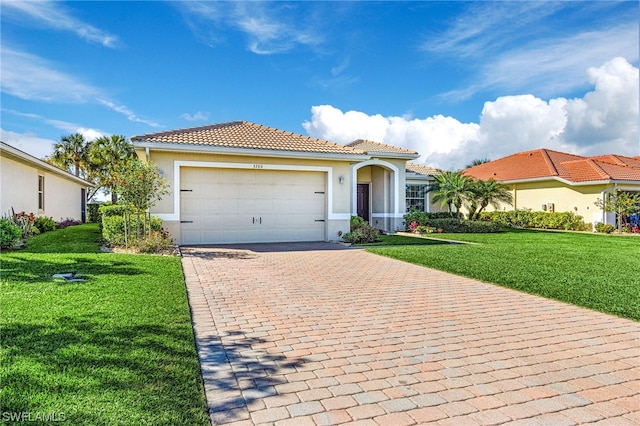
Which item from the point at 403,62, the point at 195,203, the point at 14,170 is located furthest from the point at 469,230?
the point at 14,170

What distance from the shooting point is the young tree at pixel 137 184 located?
1124cm

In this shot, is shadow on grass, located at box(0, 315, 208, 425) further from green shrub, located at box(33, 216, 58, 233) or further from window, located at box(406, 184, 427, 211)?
window, located at box(406, 184, 427, 211)

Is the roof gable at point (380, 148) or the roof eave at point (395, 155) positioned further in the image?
the roof gable at point (380, 148)

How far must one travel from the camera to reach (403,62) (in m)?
17.4

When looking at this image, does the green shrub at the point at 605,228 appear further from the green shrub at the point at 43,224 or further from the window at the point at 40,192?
the window at the point at 40,192

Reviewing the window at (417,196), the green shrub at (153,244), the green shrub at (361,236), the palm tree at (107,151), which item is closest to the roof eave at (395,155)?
the window at (417,196)

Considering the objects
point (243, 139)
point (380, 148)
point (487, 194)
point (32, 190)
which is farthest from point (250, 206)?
point (487, 194)

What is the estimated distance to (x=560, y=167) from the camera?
26.1 meters

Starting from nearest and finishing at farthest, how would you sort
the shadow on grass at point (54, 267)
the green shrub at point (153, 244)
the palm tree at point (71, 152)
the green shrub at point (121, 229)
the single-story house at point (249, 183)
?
the shadow on grass at point (54, 267)
the green shrub at point (153, 244)
the green shrub at point (121, 229)
the single-story house at point (249, 183)
the palm tree at point (71, 152)

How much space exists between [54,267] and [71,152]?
3630 cm

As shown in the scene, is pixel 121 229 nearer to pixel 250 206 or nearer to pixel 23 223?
pixel 250 206

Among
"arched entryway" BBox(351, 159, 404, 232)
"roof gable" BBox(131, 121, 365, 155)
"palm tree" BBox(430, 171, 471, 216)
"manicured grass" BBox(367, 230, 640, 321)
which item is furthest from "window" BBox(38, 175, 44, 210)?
"palm tree" BBox(430, 171, 471, 216)

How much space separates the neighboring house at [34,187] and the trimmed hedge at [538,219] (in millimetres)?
24668

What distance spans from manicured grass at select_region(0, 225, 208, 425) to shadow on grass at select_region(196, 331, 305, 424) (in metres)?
0.13
